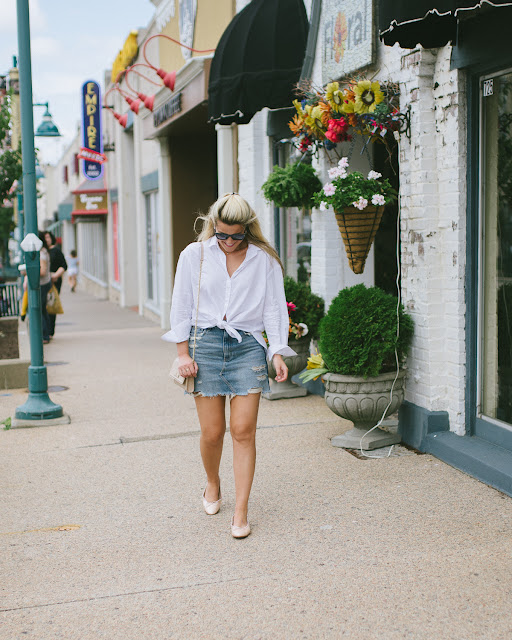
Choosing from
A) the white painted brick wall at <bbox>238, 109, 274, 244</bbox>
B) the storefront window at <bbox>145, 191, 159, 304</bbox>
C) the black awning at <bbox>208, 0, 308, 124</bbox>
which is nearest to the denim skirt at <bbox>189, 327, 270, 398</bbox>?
the black awning at <bbox>208, 0, 308, 124</bbox>

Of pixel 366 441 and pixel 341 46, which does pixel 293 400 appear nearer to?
pixel 366 441

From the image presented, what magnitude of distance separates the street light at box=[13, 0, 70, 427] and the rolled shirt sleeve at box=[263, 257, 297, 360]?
3.33 meters

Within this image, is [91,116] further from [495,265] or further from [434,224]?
[495,265]

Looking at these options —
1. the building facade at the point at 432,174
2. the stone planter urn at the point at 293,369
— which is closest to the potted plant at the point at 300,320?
the stone planter urn at the point at 293,369

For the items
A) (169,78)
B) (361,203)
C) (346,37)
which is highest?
(169,78)

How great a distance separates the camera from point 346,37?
672 cm

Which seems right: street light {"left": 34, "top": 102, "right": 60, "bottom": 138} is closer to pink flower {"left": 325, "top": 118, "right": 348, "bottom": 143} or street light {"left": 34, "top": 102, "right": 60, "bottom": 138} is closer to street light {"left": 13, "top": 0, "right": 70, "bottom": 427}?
street light {"left": 13, "top": 0, "right": 70, "bottom": 427}

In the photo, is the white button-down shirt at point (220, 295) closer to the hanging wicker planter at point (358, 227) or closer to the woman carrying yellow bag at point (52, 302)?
the hanging wicker planter at point (358, 227)

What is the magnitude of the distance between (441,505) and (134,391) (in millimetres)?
4743

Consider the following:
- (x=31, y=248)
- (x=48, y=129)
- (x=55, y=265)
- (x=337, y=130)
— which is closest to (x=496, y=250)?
(x=337, y=130)

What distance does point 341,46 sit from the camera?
6.82 meters

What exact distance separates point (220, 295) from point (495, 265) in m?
2.08

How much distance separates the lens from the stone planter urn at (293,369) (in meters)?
7.66

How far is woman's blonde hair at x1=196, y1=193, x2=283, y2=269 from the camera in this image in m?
4.29
